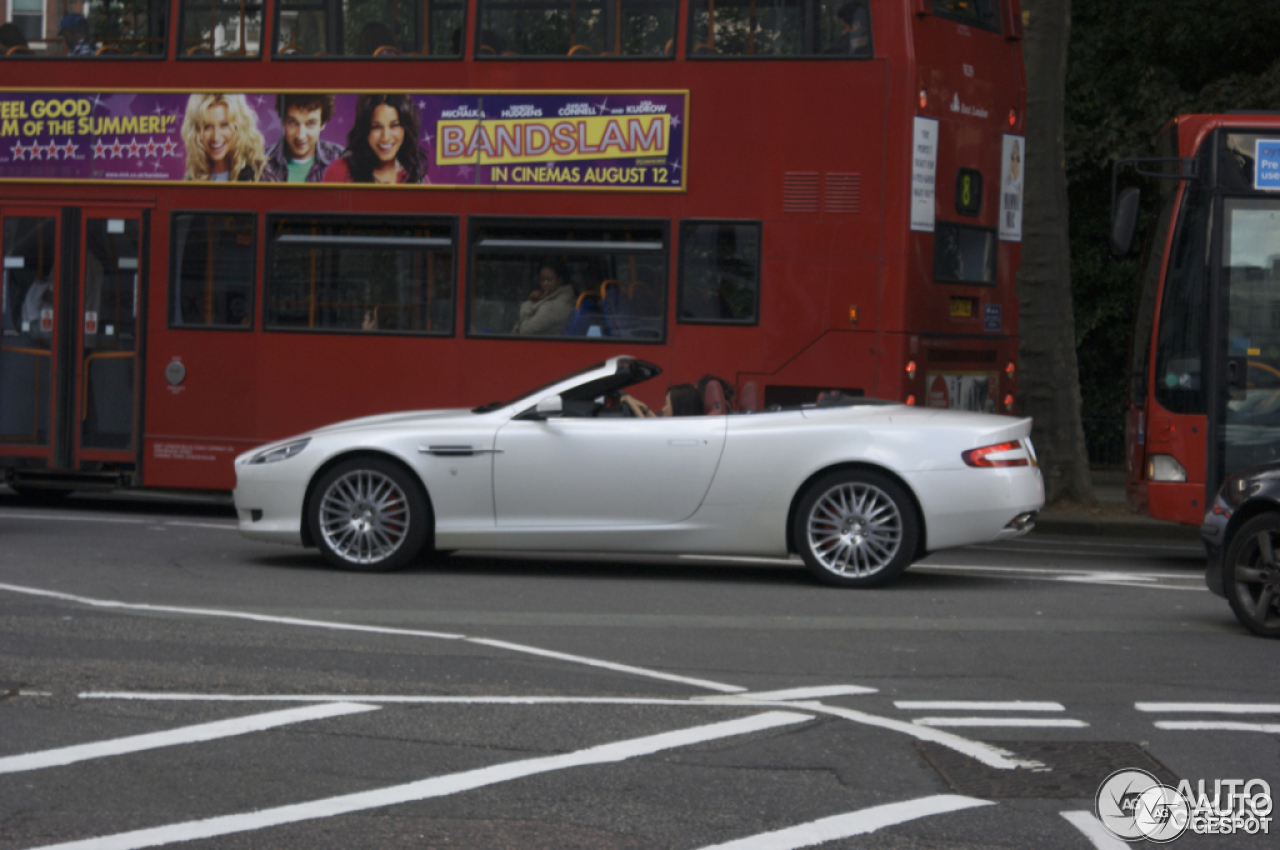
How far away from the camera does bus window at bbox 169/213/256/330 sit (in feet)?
42.2

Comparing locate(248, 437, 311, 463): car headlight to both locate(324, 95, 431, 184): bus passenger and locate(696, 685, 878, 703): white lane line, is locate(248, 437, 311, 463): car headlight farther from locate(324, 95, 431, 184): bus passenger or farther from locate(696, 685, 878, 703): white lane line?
locate(696, 685, 878, 703): white lane line

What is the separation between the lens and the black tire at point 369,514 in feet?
31.9

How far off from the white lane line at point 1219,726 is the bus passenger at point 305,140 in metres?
8.73

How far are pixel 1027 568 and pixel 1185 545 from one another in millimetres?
3481

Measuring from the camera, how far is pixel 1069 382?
53.3ft

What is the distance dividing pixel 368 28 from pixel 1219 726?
29.7ft

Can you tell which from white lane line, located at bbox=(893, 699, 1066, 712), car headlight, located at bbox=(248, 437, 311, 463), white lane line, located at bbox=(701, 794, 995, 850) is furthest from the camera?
car headlight, located at bbox=(248, 437, 311, 463)

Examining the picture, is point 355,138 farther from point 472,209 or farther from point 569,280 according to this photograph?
point 569,280

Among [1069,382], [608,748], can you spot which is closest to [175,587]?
[608,748]

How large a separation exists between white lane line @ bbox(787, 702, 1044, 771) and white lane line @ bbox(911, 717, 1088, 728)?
0.10 m

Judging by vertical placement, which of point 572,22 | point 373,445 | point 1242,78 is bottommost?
point 373,445

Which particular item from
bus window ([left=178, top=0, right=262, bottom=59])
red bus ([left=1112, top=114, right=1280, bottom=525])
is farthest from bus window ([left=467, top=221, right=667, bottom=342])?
red bus ([left=1112, top=114, right=1280, bottom=525])

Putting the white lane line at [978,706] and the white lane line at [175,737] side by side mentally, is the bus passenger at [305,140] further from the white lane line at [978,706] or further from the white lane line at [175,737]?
the white lane line at [978,706]

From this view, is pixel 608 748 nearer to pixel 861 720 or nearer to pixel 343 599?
pixel 861 720
